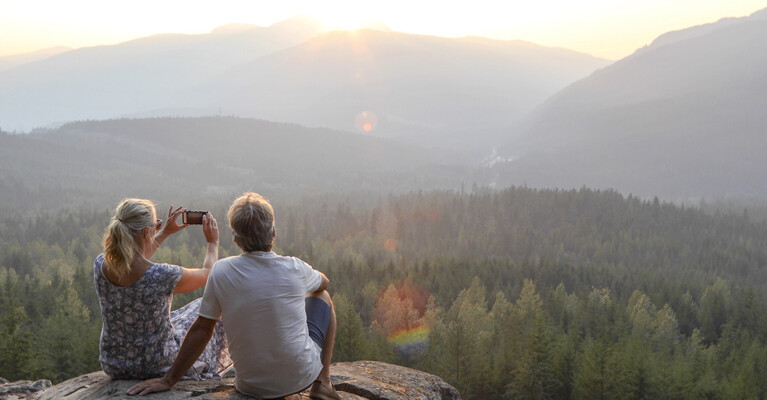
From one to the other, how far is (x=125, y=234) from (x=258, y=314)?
232cm

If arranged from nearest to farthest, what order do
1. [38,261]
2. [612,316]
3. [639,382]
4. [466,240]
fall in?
[639,382]
[612,316]
[38,261]
[466,240]

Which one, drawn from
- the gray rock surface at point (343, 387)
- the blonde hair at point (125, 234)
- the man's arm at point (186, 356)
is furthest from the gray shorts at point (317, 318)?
the blonde hair at point (125, 234)

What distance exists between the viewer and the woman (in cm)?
898

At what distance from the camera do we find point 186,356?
9.09 metres

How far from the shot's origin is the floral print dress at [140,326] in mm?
9336

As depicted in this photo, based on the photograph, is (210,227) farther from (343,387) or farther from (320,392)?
(343,387)

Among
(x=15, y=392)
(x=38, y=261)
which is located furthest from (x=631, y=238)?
(x=15, y=392)

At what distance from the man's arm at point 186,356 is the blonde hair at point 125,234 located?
4.54 ft

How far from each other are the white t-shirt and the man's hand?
118 centimetres

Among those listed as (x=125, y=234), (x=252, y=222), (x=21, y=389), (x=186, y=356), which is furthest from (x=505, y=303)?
(x=125, y=234)

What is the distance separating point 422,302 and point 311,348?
93.9 meters

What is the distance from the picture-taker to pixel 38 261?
385ft

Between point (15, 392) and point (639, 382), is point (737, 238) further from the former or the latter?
point (15, 392)

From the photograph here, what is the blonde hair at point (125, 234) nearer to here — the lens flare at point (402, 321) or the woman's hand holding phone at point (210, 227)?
the woman's hand holding phone at point (210, 227)
